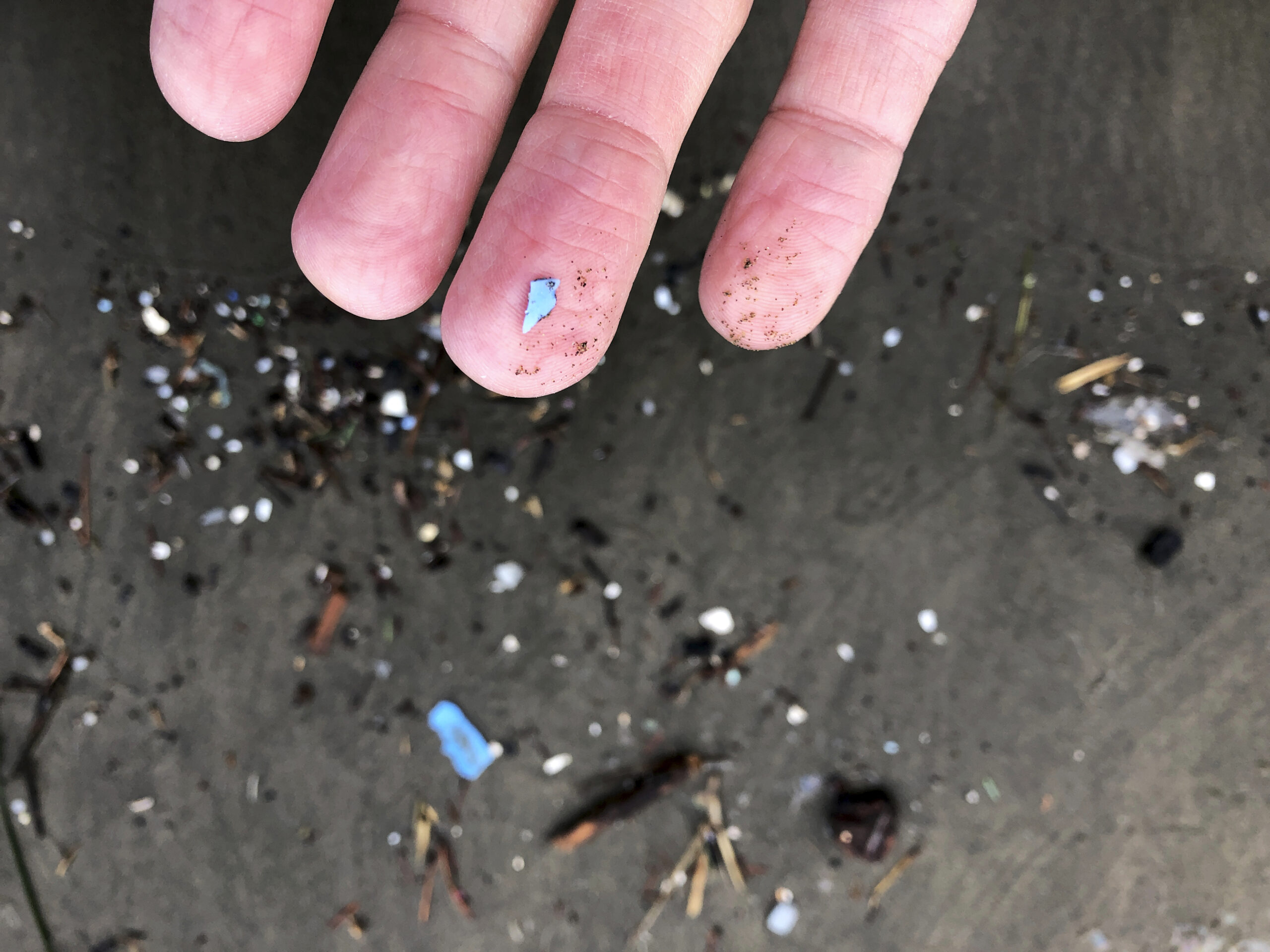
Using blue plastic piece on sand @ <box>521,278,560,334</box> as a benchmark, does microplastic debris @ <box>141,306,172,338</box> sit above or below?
below

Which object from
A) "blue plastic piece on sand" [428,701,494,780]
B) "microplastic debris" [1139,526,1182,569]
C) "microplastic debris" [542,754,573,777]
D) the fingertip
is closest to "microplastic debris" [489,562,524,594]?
"blue plastic piece on sand" [428,701,494,780]

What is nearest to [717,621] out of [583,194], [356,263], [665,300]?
[665,300]

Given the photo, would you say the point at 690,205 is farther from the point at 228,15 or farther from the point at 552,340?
the point at 228,15

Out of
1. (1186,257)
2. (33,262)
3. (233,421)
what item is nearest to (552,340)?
(233,421)

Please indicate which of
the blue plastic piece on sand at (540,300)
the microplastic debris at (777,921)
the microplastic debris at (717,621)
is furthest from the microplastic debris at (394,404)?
the microplastic debris at (777,921)

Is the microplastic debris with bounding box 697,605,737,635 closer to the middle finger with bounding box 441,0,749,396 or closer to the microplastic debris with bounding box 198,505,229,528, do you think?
the middle finger with bounding box 441,0,749,396

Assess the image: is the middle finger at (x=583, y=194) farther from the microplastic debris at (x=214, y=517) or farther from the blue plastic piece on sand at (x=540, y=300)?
the microplastic debris at (x=214, y=517)
